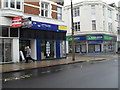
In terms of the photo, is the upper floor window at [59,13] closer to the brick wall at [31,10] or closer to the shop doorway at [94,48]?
the brick wall at [31,10]

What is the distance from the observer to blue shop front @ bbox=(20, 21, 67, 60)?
52.8 ft

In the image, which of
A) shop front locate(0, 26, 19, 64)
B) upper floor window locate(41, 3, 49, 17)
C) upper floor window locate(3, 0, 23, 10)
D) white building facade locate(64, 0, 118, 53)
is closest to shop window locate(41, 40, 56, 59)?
upper floor window locate(41, 3, 49, 17)

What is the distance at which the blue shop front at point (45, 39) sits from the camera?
16.1 meters

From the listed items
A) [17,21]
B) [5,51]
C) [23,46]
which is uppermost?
[17,21]

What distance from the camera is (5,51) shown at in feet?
46.7

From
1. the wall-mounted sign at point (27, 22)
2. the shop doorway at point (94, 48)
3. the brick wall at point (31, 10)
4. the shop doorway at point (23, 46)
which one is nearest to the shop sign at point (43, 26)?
the brick wall at point (31, 10)

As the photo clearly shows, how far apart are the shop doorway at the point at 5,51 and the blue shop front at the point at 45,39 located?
1479 millimetres

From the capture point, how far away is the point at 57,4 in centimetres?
1975

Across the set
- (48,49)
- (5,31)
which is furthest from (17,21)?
(48,49)

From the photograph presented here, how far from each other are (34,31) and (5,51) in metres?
3.80

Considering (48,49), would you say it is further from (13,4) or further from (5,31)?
(13,4)

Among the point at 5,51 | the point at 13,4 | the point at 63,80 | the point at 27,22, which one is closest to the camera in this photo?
the point at 63,80

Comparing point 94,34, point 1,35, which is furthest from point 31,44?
point 94,34

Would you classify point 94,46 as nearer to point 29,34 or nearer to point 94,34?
point 94,34
